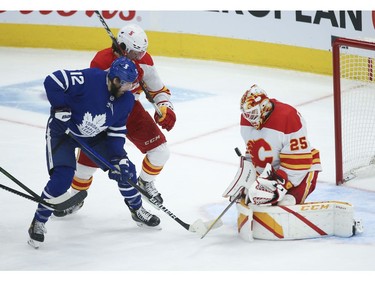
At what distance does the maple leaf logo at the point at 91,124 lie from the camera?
13.8 ft

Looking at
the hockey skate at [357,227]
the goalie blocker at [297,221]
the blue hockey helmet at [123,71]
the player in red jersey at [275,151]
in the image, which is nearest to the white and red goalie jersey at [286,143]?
the player in red jersey at [275,151]

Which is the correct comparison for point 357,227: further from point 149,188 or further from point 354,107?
point 354,107

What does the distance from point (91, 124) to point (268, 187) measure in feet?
2.74

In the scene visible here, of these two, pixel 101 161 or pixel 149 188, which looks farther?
pixel 149 188

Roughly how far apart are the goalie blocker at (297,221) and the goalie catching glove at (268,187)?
0.04m

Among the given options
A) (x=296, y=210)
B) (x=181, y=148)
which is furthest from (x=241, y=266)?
(x=181, y=148)

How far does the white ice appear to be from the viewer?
405cm

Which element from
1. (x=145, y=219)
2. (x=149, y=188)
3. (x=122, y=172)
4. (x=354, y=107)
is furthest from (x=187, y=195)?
(x=354, y=107)

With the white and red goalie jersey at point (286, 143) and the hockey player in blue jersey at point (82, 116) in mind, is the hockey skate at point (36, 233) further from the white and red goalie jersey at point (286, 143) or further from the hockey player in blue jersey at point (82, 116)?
the white and red goalie jersey at point (286, 143)

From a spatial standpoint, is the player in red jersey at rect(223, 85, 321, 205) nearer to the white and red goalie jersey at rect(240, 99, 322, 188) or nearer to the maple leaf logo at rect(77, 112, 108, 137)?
the white and red goalie jersey at rect(240, 99, 322, 188)

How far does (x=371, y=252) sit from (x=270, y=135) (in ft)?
2.21

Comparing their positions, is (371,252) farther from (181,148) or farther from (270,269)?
(181,148)

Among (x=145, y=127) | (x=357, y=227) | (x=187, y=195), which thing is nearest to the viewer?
(x=357, y=227)

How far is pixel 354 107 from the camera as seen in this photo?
607 centimetres
